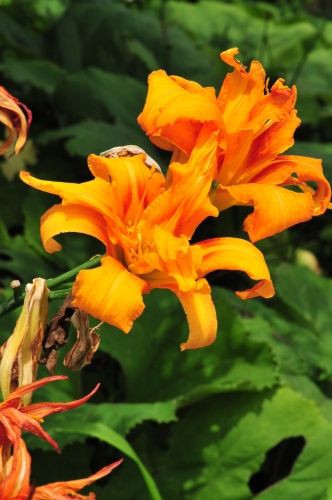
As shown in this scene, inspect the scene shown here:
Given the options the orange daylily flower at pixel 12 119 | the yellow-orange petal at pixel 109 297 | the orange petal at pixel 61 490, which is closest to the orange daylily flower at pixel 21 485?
the orange petal at pixel 61 490

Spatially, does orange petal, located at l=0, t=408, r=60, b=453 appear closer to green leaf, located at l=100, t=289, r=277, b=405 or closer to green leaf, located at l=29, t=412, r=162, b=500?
green leaf, located at l=29, t=412, r=162, b=500

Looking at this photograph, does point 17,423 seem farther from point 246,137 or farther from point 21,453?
point 246,137

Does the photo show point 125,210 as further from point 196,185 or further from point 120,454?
point 120,454

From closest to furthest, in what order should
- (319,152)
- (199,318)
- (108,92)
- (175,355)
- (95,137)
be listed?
1. (199,318)
2. (175,355)
3. (95,137)
4. (319,152)
5. (108,92)

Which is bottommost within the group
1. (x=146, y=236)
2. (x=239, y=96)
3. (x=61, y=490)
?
(x=61, y=490)

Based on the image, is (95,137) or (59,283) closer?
(59,283)

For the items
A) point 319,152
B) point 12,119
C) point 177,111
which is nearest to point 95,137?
point 319,152

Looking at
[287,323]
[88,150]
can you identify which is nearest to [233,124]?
[287,323]
